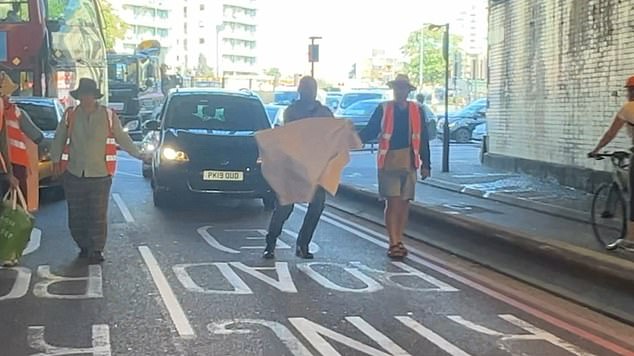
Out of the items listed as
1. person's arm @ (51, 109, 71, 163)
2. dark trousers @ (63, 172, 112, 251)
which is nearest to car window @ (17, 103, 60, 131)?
person's arm @ (51, 109, 71, 163)

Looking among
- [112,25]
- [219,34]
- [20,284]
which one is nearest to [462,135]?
[20,284]

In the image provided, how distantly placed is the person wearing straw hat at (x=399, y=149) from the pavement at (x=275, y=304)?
19.1 inches

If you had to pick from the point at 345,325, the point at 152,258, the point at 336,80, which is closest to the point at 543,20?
the point at 152,258

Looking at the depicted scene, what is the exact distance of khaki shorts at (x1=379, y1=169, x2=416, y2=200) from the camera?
1067 cm

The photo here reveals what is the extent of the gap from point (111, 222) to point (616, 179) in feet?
20.8

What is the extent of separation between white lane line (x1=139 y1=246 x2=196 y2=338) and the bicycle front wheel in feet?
15.3

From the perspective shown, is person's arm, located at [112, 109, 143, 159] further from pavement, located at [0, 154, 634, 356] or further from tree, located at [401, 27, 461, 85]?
tree, located at [401, 27, 461, 85]

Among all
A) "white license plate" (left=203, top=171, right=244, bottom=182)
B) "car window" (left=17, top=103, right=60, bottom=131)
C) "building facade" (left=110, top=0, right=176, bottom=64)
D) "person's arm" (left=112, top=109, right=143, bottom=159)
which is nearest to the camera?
"person's arm" (left=112, top=109, right=143, bottom=159)

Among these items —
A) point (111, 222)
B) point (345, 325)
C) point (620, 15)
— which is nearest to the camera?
Answer: point (345, 325)

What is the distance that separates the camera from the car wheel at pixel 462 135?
37.3 m

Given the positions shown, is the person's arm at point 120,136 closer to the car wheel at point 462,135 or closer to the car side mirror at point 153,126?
the car side mirror at point 153,126

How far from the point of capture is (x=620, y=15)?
15.7 metres

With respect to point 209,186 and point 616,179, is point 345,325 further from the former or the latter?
point 209,186

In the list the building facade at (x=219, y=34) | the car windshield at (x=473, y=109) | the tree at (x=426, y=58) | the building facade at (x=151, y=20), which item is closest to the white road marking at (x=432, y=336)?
the car windshield at (x=473, y=109)
